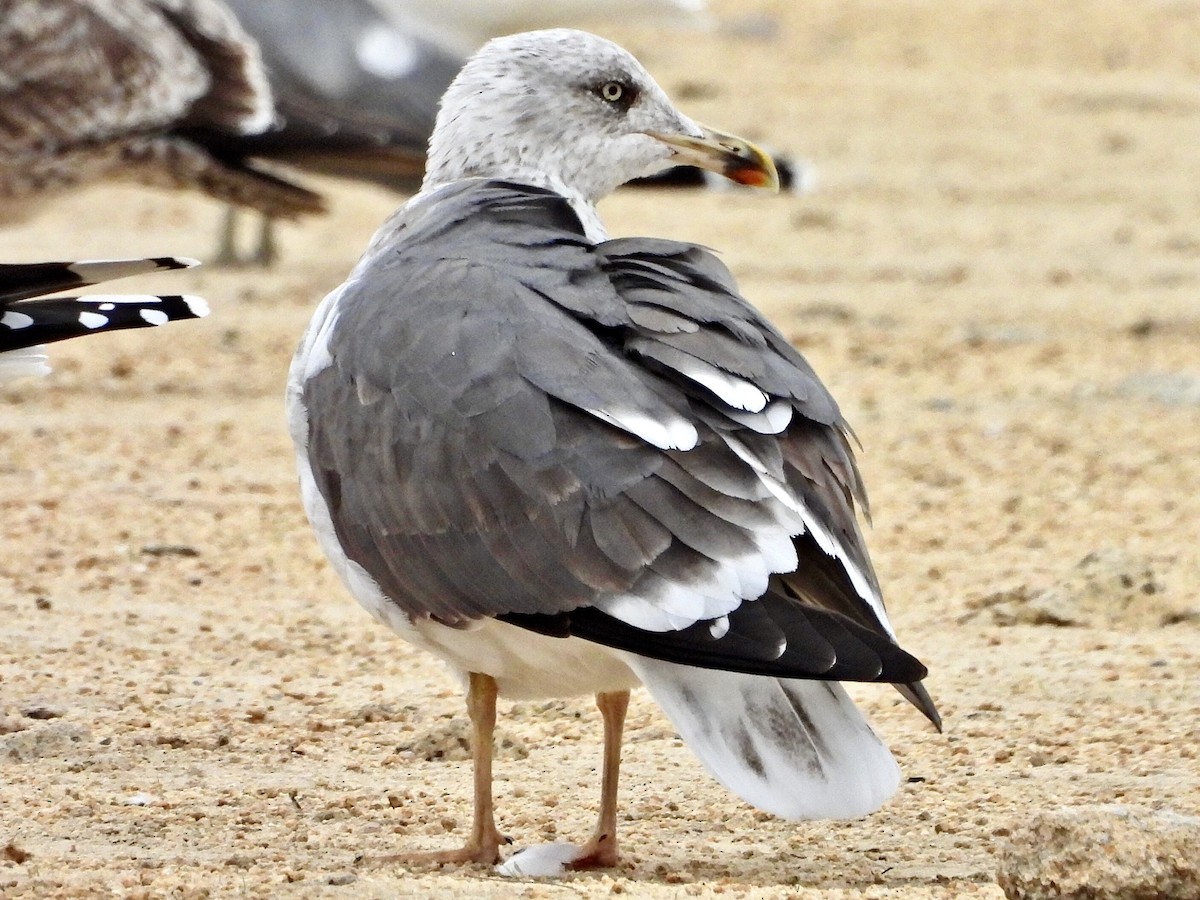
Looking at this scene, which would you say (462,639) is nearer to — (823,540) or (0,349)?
(823,540)

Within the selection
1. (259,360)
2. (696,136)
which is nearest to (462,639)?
(696,136)

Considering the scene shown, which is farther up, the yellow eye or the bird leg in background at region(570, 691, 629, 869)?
the yellow eye

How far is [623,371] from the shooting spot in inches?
140

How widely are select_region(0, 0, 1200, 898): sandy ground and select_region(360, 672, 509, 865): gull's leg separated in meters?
0.07

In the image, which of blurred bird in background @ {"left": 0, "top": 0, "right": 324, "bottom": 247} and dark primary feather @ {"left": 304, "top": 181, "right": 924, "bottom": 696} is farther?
blurred bird in background @ {"left": 0, "top": 0, "right": 324, "bottom": 247}

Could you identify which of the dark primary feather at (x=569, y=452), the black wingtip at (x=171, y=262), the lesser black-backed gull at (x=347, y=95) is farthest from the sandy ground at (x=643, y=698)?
the black wingtip at (x=171, y=262)

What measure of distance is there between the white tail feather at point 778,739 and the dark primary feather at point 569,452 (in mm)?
144

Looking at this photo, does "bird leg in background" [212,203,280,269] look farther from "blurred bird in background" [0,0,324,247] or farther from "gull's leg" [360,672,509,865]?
"gull's leg" [360,672,509,865]

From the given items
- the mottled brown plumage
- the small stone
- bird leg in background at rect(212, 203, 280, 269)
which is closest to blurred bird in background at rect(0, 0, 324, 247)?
the mottled brown plumage

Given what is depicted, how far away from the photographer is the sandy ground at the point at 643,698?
3855 mm

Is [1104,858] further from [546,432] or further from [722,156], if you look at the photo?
[722,156]

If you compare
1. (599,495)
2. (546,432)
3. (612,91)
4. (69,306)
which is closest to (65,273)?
(69,306)

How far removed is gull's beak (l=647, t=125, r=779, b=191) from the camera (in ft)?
15.4

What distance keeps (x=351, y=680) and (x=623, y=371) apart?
164 centimetres
